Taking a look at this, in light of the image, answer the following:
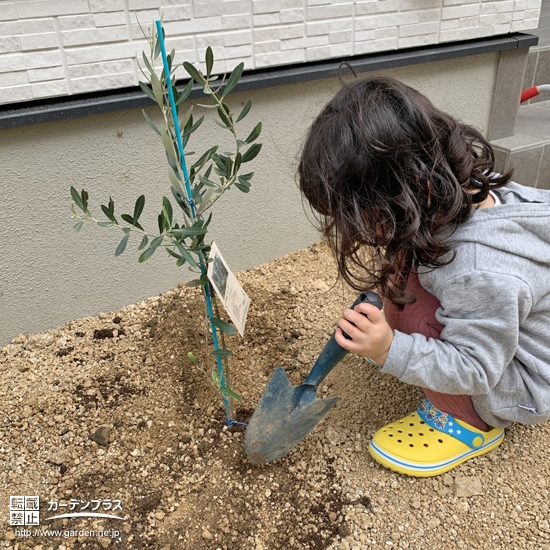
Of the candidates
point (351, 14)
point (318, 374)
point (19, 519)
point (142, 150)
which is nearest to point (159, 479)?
point (19, 519)

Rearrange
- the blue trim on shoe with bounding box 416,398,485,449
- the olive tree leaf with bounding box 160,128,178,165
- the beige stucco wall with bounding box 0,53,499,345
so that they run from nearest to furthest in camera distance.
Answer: the olive tree leaf with bounding box 160,128,178,165 → the blue trim on shoe with bounding box 416,398,485,449 → the beige stucco wall with bounding box 0,53,499,345

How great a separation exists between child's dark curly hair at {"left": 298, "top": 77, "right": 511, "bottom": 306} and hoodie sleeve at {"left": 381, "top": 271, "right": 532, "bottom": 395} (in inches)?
3.9

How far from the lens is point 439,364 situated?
1385mm

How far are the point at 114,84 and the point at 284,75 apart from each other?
626 millimetres

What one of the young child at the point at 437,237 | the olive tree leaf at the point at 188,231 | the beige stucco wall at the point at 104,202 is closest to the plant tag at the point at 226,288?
the olive tree leaf at the point at 188,231

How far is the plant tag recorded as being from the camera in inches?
54.2

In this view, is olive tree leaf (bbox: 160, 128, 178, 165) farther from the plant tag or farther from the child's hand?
the child's hand

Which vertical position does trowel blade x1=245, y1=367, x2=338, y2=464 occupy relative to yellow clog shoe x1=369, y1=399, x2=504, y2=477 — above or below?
above

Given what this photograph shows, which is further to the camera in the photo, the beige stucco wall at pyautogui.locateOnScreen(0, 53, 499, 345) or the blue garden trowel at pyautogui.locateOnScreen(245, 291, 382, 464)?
the beige stucco wall at pyautogui.locateOnScreen(0, 53, 499, 345)

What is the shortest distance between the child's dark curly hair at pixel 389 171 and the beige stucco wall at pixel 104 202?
483 millimetres

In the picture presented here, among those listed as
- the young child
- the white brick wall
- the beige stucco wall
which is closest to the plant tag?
the young child

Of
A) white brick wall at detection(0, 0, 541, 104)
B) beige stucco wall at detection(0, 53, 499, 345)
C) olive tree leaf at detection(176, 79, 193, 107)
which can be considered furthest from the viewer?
beige stucco wall at detection(0, 53, 499, 345)

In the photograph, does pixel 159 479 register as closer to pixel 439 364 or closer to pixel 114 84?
pixel 439 364

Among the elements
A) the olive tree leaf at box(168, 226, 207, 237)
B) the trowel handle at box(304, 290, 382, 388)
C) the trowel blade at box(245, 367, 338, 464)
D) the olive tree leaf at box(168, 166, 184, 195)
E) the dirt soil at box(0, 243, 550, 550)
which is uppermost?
the olive tree leaf at box(168, 166, 184, 195)
